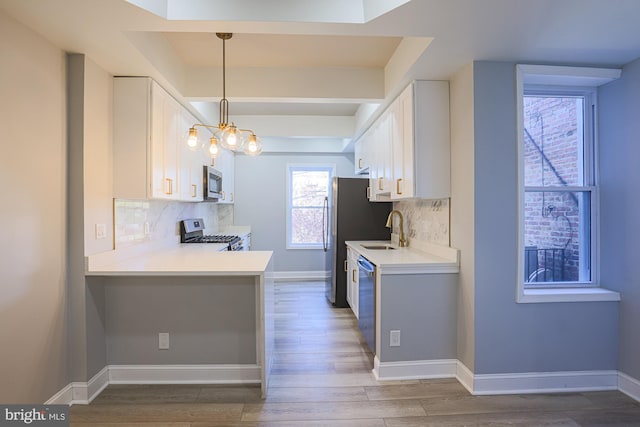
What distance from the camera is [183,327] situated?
238cm

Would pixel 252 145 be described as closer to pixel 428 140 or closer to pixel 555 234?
pixel 428 140

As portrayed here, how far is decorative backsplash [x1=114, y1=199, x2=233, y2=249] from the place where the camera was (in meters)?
2.51

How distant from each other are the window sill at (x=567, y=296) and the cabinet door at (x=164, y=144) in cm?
291

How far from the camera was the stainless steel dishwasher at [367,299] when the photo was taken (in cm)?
258

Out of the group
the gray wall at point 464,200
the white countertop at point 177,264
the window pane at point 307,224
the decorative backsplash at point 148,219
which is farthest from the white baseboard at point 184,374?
the window pane at point 307,224

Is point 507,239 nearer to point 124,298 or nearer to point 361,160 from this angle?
point 361,160

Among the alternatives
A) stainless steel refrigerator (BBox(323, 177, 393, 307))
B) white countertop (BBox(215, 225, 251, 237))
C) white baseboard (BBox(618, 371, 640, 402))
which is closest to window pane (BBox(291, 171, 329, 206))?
white countertop (BBox(215, 225, 251, 237))

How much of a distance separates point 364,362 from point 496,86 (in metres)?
2.40

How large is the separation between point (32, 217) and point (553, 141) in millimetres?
3600

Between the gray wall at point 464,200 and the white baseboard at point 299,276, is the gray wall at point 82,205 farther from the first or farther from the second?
the white baseboard at point 299,276

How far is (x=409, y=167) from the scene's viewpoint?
2.62m

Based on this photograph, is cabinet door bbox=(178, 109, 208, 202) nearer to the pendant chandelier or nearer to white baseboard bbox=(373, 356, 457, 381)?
the pendant chandelier

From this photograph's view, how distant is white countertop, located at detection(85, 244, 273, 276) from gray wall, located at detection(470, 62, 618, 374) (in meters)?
1.60

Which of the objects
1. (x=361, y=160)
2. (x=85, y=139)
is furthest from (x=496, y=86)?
(x=85, y=139)
